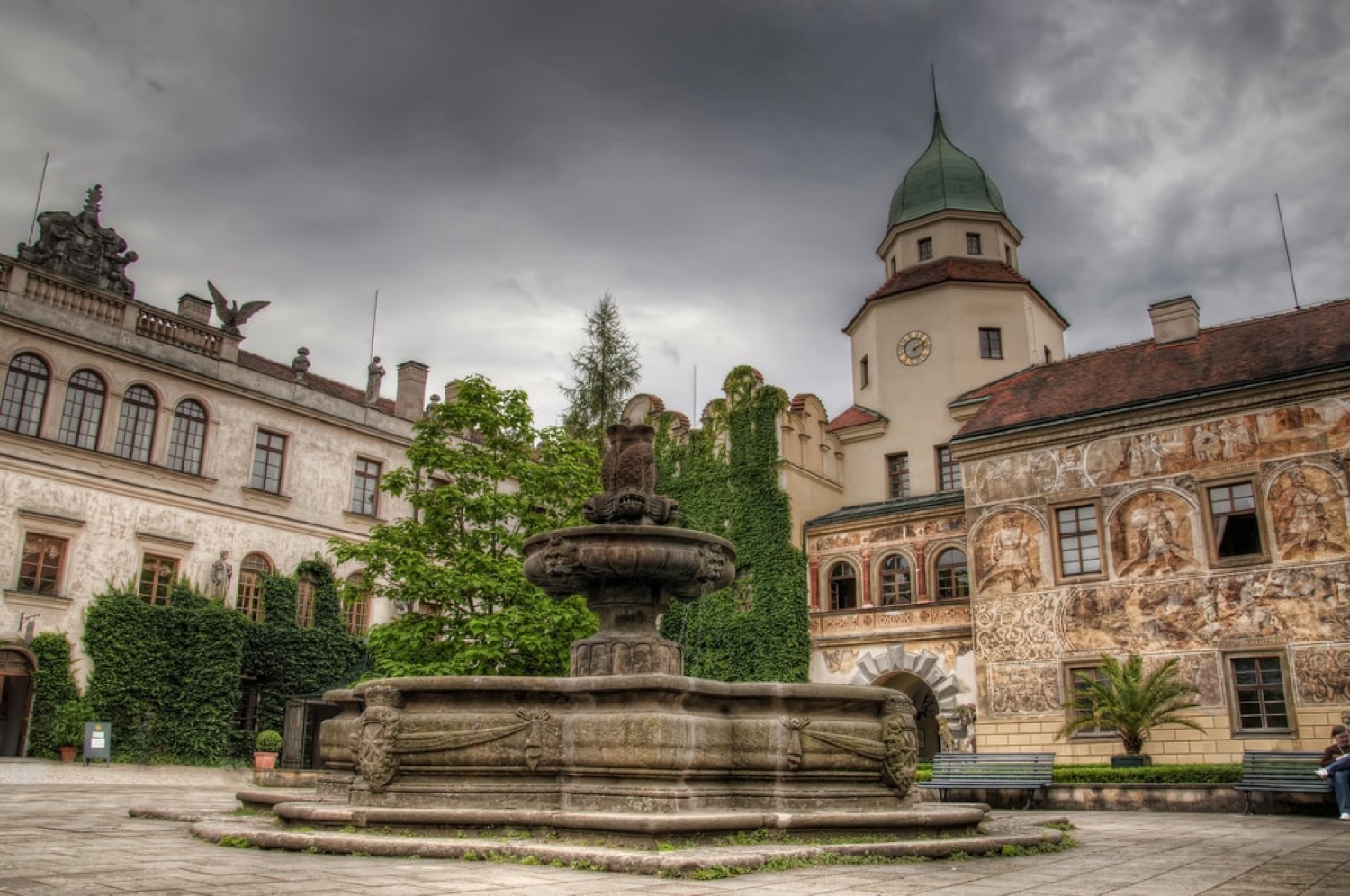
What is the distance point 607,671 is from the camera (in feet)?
Result: 36.2

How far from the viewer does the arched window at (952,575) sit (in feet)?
97.0

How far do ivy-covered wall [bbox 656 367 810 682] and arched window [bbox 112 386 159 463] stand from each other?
1597 cm

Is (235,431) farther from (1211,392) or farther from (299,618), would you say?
(1211,392)

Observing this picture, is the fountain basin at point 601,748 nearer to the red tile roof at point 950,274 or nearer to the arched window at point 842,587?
the arched window at point 842,587

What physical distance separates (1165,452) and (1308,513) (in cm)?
337

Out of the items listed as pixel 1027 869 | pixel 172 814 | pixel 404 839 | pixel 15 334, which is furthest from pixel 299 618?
pixel 1027 869

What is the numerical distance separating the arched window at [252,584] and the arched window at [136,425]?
13.4 feet

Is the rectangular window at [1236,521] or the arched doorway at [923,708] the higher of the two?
the rectangular window at [1236,521]

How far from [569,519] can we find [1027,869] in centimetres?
1692

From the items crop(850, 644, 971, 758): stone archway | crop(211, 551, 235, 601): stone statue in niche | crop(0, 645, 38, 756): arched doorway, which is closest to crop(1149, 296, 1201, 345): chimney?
crop(850, 644, 971, 758): stone archway

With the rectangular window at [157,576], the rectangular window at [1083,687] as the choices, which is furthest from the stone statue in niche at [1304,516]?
the rectangular window at [157,576]

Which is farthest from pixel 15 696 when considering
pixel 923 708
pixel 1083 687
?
pixel 1083 687

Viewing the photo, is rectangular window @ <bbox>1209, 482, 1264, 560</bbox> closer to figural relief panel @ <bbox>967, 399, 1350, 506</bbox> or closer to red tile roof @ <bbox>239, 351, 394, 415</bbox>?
figural relief panel @ <bbox>967, 399, 1350, 506</bbox>

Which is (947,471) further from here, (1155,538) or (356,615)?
(356,615)
